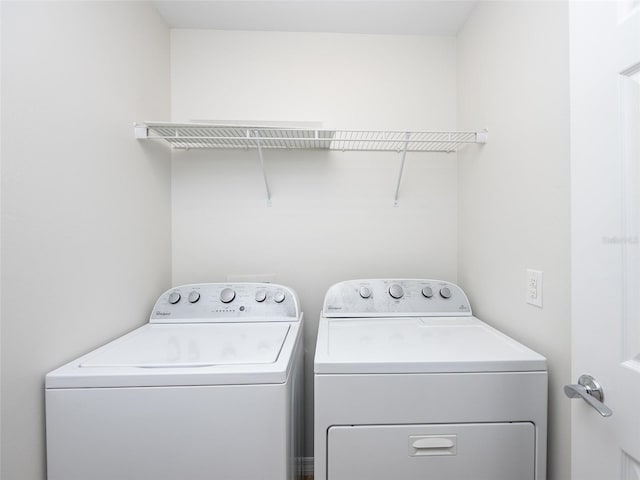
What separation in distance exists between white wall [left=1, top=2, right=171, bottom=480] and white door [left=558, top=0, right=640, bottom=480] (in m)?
1.57

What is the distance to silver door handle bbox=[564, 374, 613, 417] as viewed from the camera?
0.62 meters

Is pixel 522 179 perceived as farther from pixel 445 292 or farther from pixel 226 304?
pixel 226 304

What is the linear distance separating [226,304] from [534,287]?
143 cm

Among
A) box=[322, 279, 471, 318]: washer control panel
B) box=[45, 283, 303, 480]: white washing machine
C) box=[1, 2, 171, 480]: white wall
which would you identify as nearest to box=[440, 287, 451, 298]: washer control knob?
box=[322, 279, 471, 318]: washer control panel

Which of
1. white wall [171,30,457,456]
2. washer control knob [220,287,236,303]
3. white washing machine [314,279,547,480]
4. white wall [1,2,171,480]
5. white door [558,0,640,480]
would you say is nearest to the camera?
white door [558,0,640,480]

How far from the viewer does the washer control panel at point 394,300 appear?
1.55m

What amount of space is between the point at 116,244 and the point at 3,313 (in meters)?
0.51

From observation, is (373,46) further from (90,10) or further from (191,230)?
(191,230)

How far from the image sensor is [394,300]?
158 cm

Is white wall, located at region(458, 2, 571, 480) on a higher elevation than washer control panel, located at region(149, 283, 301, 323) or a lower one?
higher

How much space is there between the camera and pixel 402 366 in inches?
38.2

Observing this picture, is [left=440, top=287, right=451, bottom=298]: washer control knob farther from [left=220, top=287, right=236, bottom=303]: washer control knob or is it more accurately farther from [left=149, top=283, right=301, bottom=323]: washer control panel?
[left=220, top=287, right=236, bottom=303]: washer control knob

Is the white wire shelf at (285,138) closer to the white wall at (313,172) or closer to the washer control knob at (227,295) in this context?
the white wall at (313,172)

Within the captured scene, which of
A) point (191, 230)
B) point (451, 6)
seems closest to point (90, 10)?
point (191, 230)
